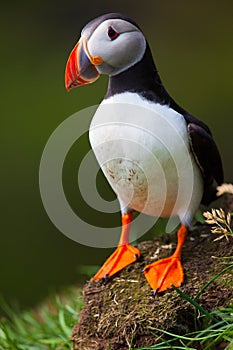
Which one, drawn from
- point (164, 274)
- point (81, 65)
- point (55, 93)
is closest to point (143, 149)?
point (81, 65)

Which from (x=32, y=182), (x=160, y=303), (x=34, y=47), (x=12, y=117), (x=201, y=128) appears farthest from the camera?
(x=34, y=47)

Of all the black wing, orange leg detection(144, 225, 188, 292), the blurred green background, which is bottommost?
the blurred green background

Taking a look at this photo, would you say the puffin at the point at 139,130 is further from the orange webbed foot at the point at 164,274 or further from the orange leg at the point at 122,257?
the orange leg at the point at 122,257

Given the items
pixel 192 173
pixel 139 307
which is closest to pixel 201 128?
pixel 192 173

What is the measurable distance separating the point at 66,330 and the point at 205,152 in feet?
3.81

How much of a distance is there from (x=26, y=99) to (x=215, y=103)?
8.36 ft

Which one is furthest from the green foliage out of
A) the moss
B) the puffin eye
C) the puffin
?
the puffin eye

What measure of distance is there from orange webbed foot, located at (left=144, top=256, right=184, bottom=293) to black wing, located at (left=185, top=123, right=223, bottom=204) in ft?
1.35

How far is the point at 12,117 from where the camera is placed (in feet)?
31.4

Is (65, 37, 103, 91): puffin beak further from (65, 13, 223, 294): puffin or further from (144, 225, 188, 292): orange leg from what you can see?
(144, 225, 188, 292): orange leg

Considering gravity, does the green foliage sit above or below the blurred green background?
above

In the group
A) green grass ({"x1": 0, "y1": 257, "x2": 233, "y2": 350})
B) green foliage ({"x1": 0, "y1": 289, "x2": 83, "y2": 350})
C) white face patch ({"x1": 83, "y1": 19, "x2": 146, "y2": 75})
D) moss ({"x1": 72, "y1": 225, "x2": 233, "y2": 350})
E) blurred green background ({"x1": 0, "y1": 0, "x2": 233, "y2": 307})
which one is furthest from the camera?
blurred green background ({"x1": 0, "y1": 0, "x2": 233, "y2": 307})

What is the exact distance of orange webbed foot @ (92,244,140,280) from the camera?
11.0 feet

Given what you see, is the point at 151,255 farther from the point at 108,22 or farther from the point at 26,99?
the point at 26,99
